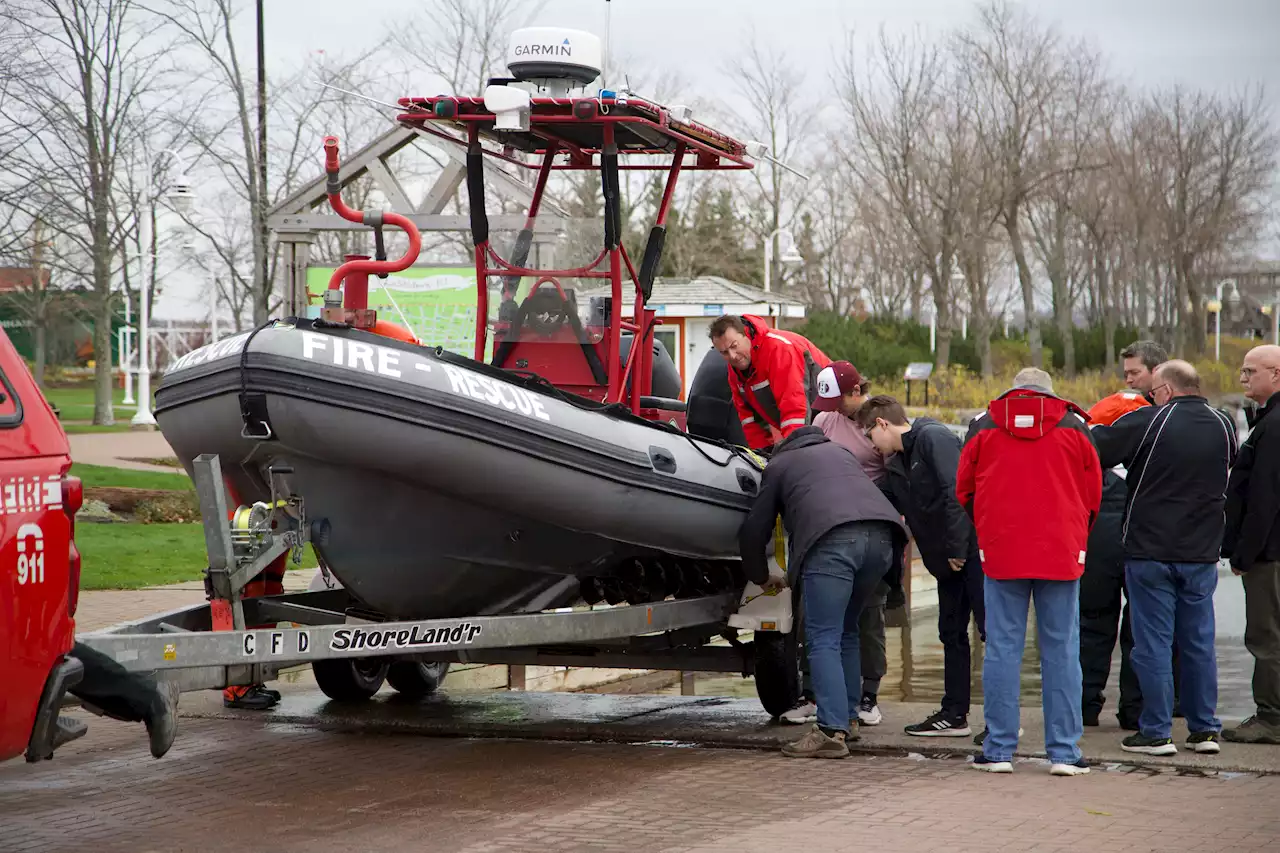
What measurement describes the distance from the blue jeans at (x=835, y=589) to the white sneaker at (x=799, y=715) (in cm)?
93

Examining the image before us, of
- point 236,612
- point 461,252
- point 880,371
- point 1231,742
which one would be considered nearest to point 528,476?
point 236,612

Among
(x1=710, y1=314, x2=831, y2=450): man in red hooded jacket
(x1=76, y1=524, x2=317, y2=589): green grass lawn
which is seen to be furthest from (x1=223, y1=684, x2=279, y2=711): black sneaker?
(x1=710, y1=314, x2=831, y2=450): man in red hooded jacket

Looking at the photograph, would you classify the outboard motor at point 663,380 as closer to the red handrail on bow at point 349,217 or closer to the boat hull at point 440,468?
the boat hull at point 440,468

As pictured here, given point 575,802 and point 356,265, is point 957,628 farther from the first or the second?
point 356,265

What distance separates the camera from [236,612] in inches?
252

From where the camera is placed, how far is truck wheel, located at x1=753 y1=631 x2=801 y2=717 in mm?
8273

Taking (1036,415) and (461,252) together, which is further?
(461,252)

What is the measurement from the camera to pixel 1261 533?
24.5 feet

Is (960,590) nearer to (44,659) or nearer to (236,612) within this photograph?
(236,612)

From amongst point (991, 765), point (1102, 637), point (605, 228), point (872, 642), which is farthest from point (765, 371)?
point (991, 765)

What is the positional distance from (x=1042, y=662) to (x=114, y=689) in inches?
159

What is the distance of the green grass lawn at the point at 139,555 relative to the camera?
12.8 meters

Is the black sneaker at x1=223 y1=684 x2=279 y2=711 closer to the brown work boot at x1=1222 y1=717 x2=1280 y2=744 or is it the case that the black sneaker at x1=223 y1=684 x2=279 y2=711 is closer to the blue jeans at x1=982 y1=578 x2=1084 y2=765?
the blue jeans at x1=982 y1=578 x2=1084 y2=765

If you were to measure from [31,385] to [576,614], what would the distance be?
285 cm
